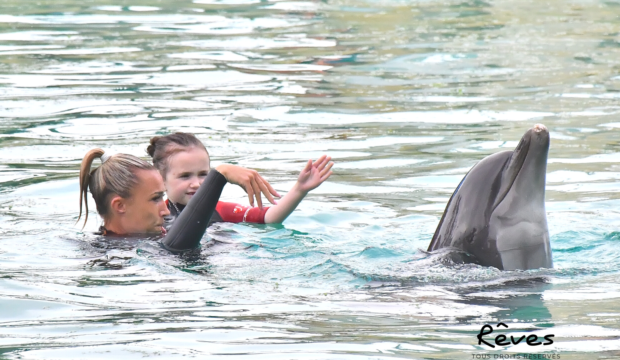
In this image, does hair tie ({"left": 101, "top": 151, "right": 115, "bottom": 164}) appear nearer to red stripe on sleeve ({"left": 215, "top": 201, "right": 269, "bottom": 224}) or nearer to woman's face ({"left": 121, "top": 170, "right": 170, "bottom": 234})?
woman's face ({"left": 121, "top": 170, "right": 170, "bottom": 234})

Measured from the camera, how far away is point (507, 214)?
5121 millimetres

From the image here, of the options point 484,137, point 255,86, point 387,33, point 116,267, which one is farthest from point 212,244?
point 387,33

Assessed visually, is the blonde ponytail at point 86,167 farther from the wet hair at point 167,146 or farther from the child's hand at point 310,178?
the child's hand at point 310,178

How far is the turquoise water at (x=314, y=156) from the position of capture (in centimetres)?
425

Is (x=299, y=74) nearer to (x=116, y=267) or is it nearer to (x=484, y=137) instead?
(x=484, y=137)

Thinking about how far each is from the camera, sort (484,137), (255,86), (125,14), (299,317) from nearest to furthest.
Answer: (299,317), (484,137), (255,86), (125,14)

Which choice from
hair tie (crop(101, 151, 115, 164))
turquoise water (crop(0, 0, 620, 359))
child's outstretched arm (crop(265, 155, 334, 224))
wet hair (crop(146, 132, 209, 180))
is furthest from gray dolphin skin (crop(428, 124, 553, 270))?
hair tie (crop(101, 151, 115, 164))

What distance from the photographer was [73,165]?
8578 millimetres

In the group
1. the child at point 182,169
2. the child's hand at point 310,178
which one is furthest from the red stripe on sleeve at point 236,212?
the child's hand at point 310,178

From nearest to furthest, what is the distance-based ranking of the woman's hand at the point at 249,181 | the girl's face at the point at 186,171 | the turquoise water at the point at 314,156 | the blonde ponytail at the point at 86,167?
the turquoise water at the point at 314,156 < the woman's hand at the point at 249,181 < the blonde ponytail at the point at 86,167 < the girl's face at the point at 186,171

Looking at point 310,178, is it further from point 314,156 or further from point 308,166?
point 314,156

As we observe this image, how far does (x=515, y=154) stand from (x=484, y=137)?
4.35 metres

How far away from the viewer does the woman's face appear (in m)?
6.04

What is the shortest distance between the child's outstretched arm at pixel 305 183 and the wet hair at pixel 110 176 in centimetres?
91
